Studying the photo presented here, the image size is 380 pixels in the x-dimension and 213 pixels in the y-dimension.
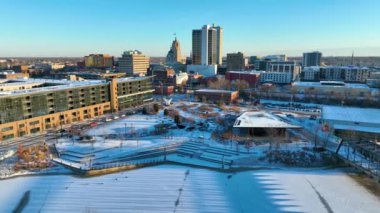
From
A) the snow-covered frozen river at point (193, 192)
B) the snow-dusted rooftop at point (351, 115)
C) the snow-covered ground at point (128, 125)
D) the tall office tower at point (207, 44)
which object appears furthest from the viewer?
the tall office tower at point (207, 44)

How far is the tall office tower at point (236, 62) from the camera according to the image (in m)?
129

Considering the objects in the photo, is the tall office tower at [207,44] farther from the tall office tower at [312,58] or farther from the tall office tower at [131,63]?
the tall office tower at [312,58]

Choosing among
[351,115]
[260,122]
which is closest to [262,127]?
[260,122]

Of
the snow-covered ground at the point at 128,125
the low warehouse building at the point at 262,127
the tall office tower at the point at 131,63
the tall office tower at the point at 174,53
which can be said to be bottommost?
the snow-covered ground at the point at 128,125

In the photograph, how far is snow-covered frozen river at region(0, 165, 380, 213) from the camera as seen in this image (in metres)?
19.3

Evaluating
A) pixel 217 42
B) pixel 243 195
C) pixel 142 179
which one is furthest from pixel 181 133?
pixel 217 42

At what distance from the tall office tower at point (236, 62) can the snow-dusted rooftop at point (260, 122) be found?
295 ft

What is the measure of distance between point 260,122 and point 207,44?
100 meters

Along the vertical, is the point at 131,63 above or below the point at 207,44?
below

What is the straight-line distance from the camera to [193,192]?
21.3m

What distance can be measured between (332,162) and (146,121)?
2733cm

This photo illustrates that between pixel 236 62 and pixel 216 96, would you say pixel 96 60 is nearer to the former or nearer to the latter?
pixel 236 62

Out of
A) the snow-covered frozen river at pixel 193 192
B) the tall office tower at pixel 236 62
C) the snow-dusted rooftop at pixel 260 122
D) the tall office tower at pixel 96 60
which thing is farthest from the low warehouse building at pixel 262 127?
the tall office tower at pixel 96 60

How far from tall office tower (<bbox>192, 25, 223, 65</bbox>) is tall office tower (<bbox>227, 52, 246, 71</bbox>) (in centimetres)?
919
